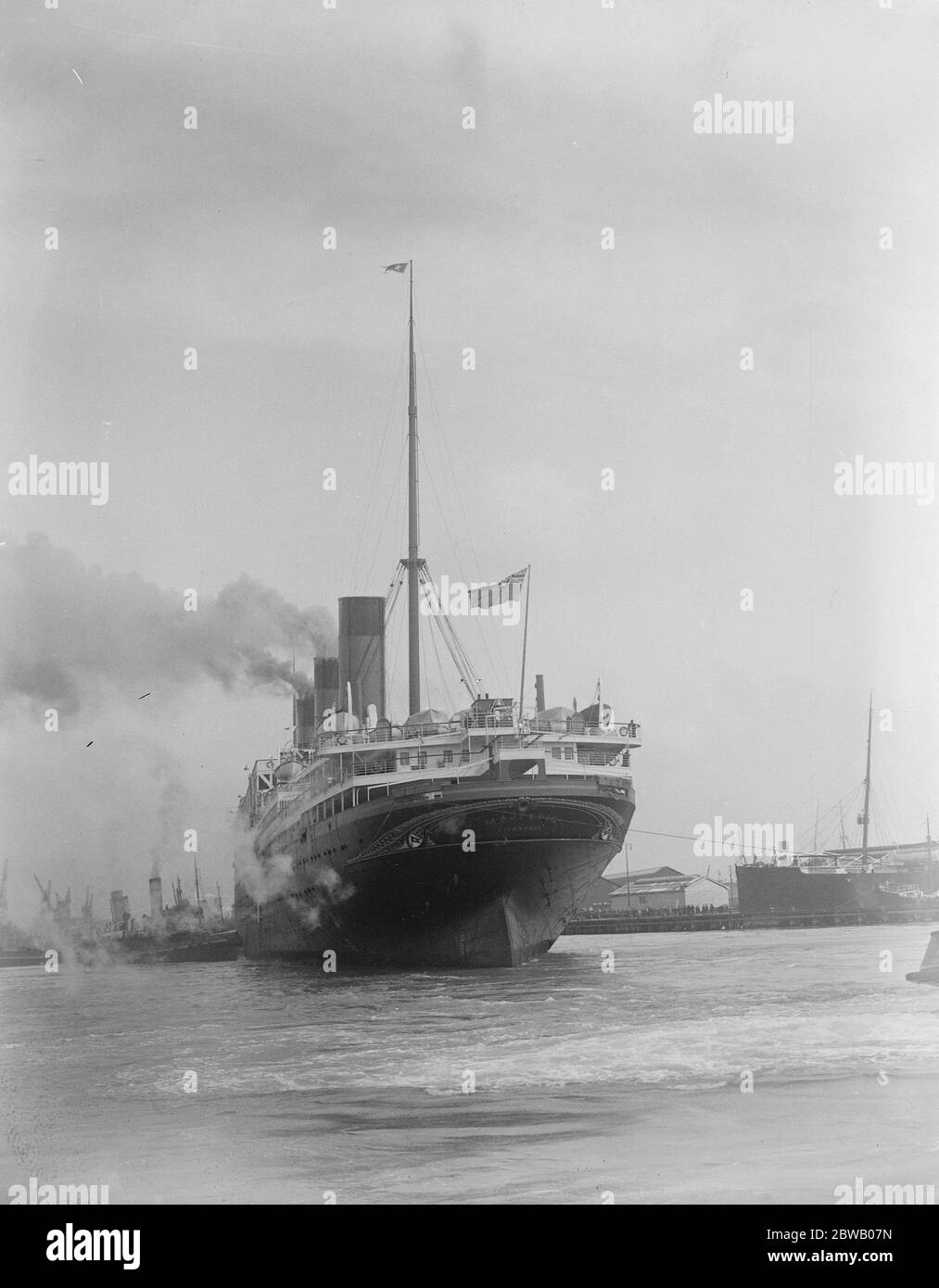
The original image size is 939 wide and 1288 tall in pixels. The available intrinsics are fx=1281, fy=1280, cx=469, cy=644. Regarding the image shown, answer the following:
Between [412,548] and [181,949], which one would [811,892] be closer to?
[181,949]

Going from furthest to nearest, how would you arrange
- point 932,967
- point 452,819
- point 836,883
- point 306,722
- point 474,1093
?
1. point 836,883
2. point 306,722
3. point 452,819
4. point 932,967
5. point 474,1093

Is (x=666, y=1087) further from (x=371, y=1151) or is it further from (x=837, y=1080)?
(x=371, y=1151)

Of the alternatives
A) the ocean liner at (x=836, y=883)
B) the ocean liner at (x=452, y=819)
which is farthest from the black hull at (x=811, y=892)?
the ocean liner at (x=452, y=819)

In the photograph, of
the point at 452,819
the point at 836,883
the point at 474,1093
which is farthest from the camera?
the point at 836,883

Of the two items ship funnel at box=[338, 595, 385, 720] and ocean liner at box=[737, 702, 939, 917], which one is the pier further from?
ship funnel at box=[338, 595, 385, 720]

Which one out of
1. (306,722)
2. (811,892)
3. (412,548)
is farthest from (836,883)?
(412,548)

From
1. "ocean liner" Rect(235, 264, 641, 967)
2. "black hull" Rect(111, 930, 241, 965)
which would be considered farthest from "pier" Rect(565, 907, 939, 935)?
"ocean liner" Rect(235, 264, 641, 967)

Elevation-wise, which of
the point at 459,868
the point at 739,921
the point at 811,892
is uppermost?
the point at 459,868
